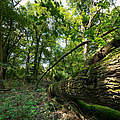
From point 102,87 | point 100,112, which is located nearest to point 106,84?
point 102,87

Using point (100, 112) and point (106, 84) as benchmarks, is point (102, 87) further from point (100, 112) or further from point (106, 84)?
point (100, 112)

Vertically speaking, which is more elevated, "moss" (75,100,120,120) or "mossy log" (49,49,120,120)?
"mossy log" (49,49,120,120)

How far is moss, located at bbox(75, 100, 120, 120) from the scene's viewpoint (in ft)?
5.43

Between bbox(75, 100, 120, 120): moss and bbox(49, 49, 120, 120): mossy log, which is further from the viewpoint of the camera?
bbox(75, 100, 120, 120): moss

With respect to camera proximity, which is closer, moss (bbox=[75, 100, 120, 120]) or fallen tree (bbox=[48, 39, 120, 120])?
fallen tree (bbox=[48, 39, 120, 120])

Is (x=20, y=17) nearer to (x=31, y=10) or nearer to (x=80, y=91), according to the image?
(x=31, y=10)

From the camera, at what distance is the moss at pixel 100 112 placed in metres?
1.66

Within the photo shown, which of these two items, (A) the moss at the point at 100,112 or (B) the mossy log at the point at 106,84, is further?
(A) the moss at the point at 100,112

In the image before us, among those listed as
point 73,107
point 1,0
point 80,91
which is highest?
point 1,0

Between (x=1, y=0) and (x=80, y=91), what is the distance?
6.71m

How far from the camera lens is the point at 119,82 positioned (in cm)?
114

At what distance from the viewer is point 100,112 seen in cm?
180

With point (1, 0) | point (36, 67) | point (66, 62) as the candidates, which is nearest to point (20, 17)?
point (1, 0)

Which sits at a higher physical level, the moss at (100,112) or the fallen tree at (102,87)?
the fallen tree at (102,87)
